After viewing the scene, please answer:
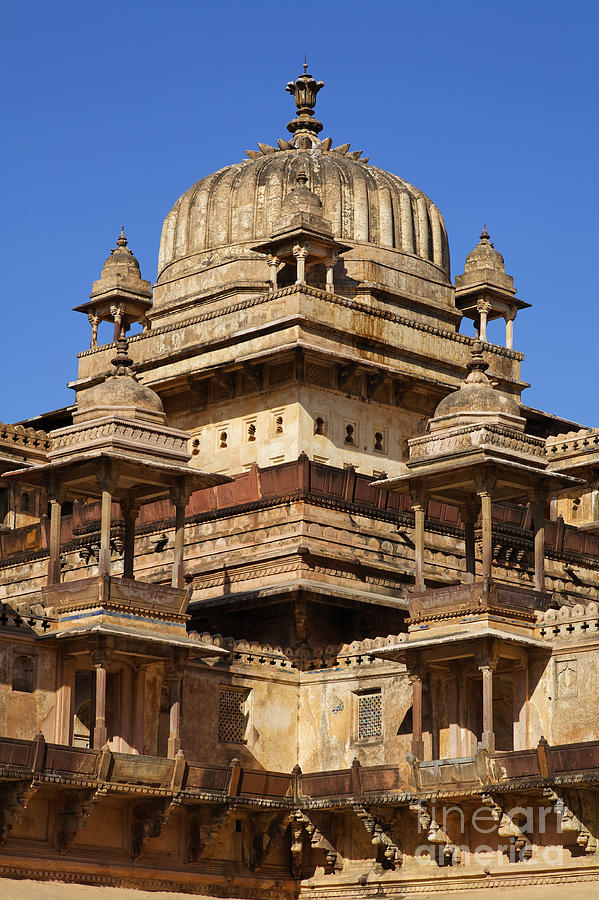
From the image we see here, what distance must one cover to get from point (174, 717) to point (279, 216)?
46.8 ft

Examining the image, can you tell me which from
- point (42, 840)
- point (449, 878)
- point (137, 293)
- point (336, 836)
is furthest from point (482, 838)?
point (137, 293)

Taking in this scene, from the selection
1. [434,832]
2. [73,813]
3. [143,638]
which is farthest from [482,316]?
[73,813]

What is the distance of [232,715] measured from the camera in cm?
3712

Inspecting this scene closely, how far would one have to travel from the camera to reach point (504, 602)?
1377 inches

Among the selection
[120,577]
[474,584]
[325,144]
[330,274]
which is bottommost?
[474,584]

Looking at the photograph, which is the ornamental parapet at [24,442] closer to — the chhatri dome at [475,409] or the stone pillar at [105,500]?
the stone pillar at [105,500]

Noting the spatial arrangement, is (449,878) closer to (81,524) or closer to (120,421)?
(120,421)

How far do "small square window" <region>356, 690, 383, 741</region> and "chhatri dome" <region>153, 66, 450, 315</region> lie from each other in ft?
37.6

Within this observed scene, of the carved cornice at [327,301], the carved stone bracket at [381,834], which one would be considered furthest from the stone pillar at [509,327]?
the carved stone bracket at [381,834]

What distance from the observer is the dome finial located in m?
48.9

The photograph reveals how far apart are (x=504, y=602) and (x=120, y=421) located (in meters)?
7.17

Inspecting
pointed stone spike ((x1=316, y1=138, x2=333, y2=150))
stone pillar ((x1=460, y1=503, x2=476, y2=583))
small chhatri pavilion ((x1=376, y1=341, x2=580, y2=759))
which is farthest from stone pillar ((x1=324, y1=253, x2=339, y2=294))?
stone pillar ((x1=460, y1=503, x2=476, y2=583))

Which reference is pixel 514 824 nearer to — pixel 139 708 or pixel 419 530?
pixel 419 530

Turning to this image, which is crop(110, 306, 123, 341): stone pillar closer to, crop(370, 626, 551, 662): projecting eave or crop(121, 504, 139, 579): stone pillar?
crop(121, 504, 139, 579): stone pillar
